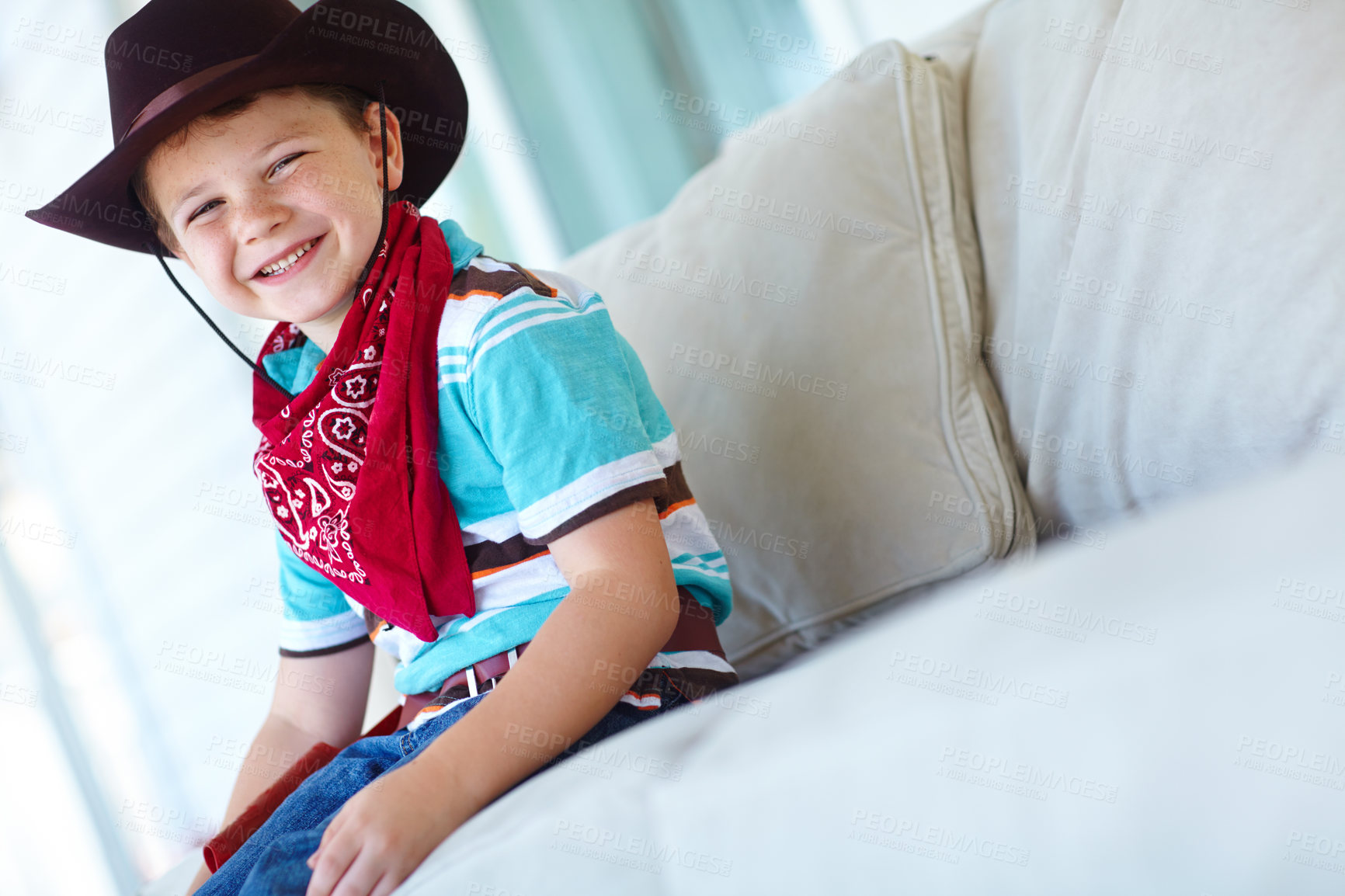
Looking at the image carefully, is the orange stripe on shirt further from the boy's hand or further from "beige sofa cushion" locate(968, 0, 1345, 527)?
"beige sofa cushion" locate(968, 0, 1345, 527)

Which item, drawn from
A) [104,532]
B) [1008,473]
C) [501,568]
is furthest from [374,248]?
[104,532]

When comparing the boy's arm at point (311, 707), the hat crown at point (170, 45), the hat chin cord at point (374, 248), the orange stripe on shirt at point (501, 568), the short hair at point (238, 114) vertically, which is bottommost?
the boy's arm at point (311, 707)

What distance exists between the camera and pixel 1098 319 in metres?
0.66

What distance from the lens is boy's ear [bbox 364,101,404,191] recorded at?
0.81 metres

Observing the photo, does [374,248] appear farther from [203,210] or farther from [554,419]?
[554,419]

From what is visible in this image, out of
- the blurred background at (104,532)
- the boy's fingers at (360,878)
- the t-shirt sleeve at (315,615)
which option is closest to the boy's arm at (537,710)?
the boy's fingers at (360,878)

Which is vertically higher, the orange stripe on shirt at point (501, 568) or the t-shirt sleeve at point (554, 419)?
the t-shirt sleeve at point (554, 419)

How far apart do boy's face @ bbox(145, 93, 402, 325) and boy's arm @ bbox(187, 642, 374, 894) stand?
36cm

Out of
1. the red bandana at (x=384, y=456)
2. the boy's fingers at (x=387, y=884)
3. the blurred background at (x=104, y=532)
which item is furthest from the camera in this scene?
the blurred background at (x=104, y=532)

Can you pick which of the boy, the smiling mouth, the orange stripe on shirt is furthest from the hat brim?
the orange stripe on shirt

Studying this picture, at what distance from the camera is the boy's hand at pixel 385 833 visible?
1.55 ft

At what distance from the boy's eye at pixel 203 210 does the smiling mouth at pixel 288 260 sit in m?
0.06

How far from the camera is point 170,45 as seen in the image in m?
0.70

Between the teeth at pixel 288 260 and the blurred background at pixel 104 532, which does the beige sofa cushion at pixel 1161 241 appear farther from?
the blurred background at pixel 104 532
